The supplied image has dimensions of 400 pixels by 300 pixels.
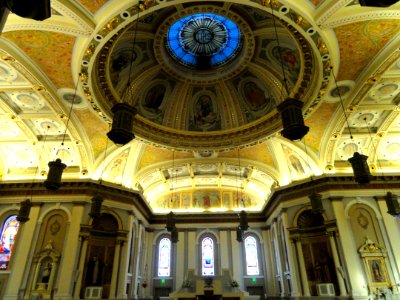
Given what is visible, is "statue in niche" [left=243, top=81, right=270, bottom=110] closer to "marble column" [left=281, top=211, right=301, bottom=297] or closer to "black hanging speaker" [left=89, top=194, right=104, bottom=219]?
"marble column" [left=281, top=211, right=301, bottom=297]

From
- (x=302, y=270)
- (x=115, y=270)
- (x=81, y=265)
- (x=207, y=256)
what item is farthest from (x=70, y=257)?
(x=302, y=270)

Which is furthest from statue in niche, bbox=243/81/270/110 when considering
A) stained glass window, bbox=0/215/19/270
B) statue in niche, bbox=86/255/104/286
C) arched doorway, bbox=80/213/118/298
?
stained glass window, bbox=0/215/19/270

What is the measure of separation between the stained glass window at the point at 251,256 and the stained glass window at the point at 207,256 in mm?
2258

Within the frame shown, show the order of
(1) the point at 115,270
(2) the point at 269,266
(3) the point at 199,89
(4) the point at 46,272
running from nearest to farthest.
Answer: (4) the point at 46,272 < (1) the point at 115,270 < (3) the point at 199,89 < (2) the point at 269,266

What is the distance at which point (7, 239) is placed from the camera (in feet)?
47.3

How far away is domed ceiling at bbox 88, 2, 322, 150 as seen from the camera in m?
12.2

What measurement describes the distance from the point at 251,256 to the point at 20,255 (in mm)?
13060

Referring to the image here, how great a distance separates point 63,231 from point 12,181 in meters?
4.01

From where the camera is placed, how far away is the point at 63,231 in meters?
13.9

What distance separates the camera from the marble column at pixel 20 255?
12750mm

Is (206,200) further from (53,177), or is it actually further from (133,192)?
(53,177)

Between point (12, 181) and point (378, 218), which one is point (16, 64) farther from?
point (378, 218)

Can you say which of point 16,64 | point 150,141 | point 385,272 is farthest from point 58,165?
point 385,272

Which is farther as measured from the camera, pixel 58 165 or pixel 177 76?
pixel 177 76
